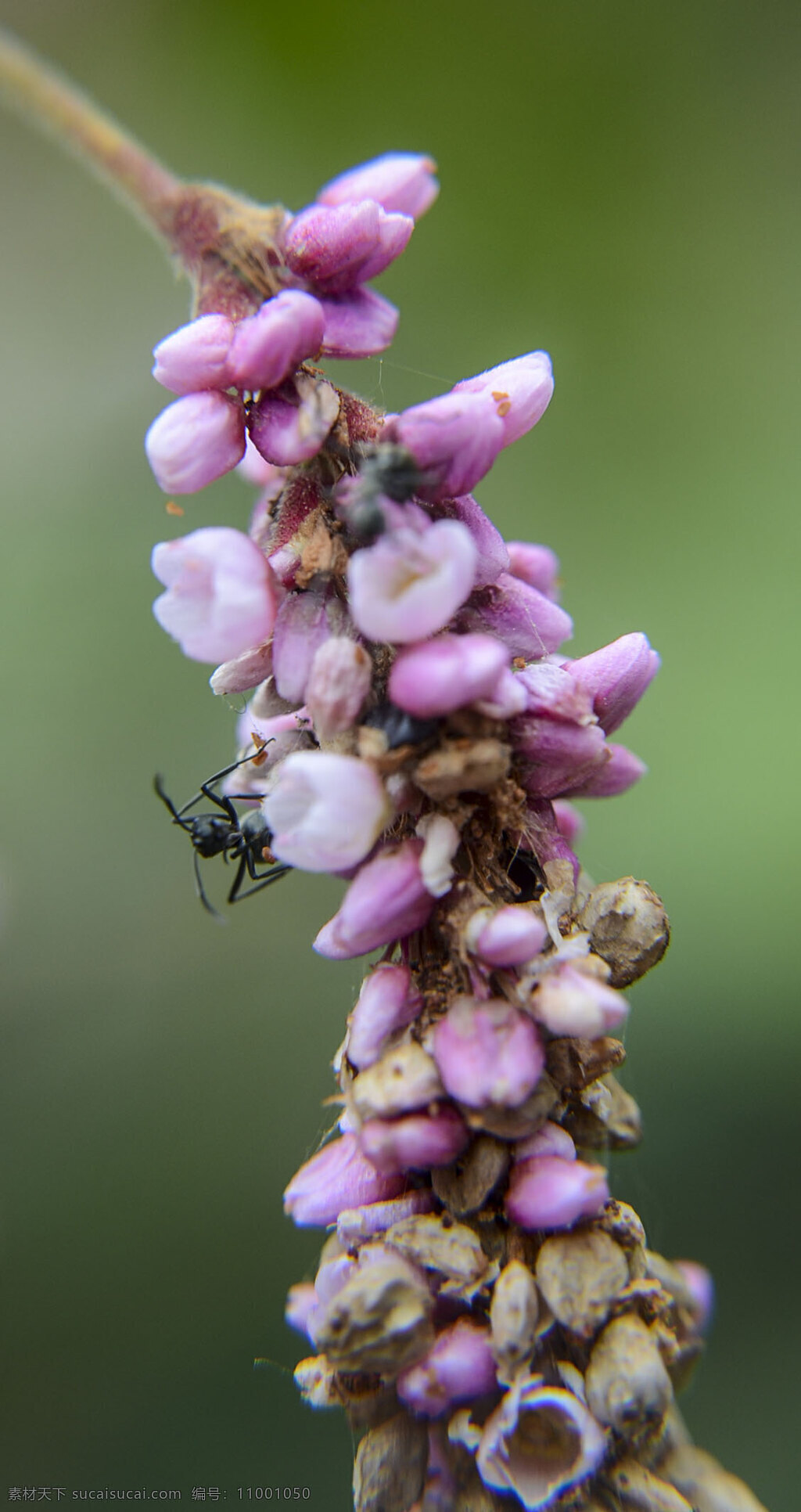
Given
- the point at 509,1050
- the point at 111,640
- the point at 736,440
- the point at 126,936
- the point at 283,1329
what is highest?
the point at 736,440

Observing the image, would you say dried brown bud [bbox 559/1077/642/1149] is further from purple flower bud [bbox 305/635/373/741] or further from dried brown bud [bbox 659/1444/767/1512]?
purple flower bud [bbox 305/635/373/741]

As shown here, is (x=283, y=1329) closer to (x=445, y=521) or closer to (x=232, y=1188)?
(x=232, y=1188)

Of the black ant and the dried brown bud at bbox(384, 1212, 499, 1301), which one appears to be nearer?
the dried brown bud at bbox(384, 1212, 499, 1301)

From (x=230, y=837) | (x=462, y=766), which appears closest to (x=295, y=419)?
(x=462, y=766)

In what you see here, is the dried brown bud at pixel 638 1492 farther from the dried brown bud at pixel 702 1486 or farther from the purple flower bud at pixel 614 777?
the purple flower bud at pixel 614 777

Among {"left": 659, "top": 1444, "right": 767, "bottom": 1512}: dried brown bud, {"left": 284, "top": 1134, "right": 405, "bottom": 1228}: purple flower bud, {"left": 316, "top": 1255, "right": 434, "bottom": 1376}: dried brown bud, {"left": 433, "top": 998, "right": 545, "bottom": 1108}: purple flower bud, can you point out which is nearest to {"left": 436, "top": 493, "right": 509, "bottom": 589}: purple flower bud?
{"left": 433, "top": 998, "right": 545, "bottom": 1108}: purple flower bud

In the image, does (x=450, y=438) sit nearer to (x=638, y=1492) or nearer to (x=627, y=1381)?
(x=627, y=1381)

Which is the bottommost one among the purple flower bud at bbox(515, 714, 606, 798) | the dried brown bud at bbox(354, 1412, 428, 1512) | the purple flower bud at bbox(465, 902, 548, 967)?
the dried brown bud at bbox(354, 1412, 428, 1512)

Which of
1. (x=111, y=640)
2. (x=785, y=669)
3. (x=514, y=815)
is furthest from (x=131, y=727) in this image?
(x=514, y=815)
